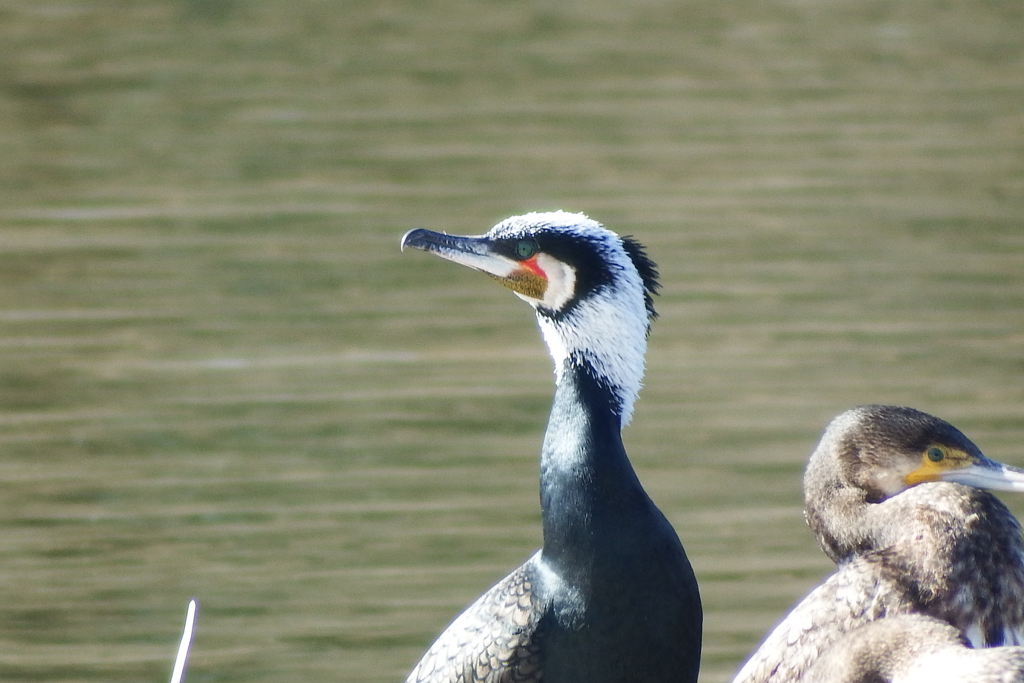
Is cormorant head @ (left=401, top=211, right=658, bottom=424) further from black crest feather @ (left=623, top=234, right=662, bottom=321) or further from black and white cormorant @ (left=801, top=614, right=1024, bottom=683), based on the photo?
black and white cormorant @ (left=801, top=614, right=1024, bottom=683)

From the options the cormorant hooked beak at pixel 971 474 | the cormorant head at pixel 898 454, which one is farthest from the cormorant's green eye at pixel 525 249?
the cormorant hooked beak at pixel 971 474

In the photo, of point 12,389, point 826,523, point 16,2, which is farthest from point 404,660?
point 16,2

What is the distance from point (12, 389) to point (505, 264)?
4.34 m

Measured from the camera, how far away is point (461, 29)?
14227mm

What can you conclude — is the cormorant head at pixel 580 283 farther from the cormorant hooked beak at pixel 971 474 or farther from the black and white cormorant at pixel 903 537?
the cormorant hooked beak at pixel 971 474

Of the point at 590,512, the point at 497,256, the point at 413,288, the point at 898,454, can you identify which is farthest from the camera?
the point at 413,288

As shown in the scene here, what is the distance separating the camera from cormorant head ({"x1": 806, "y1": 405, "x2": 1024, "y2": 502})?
5469 millimetres

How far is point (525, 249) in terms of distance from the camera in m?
5.16

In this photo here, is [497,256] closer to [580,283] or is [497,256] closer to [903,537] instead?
[580,283]

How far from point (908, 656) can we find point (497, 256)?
1405 mm

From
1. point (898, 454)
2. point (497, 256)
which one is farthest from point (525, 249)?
point (898, 454)

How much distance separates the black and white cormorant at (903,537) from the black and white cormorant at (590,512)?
415mm

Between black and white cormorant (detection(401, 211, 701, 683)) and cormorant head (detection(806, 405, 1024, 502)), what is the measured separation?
23.4 inches

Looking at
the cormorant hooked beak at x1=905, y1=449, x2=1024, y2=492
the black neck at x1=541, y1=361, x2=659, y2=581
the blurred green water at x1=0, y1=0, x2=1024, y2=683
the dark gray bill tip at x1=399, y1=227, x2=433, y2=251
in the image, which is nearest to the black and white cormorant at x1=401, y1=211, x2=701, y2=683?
the black neck at x1=541, y1=361, x2=659, y2=581
